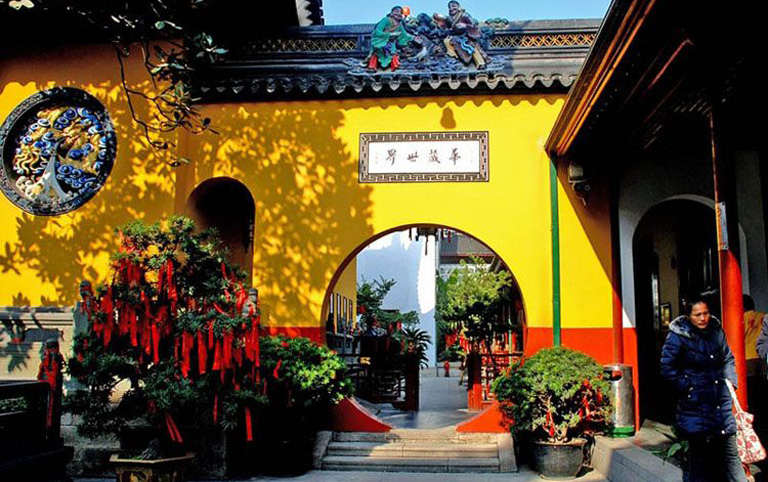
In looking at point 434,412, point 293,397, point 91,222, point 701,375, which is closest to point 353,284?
point 434,412

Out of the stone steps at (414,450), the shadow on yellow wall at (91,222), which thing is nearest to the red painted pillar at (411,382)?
the stone steps at (414,450)

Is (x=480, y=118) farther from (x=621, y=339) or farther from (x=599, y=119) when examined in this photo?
(x=621, y=339)

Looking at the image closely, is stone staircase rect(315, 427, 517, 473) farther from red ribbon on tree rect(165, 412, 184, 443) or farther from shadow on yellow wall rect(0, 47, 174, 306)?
shadow on yellow wall rect(0, 47, 174, 306)

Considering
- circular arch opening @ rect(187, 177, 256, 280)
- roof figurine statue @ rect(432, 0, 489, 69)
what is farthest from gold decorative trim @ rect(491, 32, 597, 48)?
circular arch opening @ rect(187, 177, 256, 280)

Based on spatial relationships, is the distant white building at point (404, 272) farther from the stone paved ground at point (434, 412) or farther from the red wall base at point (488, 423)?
the red wall base at point (488, 423)

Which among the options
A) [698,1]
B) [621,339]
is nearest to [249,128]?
[621,339]

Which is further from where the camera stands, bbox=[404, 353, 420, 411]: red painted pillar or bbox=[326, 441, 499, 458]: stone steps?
bbox=[404, 353, 420, 411]: red painted pillar

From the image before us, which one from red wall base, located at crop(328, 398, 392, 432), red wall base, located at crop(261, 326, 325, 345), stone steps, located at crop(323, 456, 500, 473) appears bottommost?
stone steps, located at crop(323, 456, 500, 473)

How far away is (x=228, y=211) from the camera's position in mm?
9844

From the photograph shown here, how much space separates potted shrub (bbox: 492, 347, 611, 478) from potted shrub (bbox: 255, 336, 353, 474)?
1.72 m

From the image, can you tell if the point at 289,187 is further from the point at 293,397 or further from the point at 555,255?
the point at 555,255

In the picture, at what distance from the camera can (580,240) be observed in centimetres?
747

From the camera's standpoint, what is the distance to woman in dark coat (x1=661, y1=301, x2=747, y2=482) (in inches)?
159

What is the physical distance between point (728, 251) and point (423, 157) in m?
3.88
